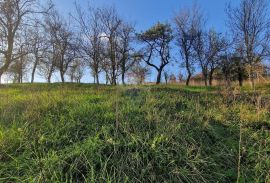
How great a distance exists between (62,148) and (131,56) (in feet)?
92.9

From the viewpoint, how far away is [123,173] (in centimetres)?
309

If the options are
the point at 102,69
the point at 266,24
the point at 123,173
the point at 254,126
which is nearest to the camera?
the point at 123,173

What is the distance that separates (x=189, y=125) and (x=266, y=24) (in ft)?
65.8

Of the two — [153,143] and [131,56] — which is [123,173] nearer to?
[153,143]

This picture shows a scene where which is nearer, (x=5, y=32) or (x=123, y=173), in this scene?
(x=123, y=173)

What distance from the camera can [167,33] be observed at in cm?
3206

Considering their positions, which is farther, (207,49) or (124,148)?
(207,49)

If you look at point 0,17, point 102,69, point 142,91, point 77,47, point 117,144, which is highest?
point 0,17

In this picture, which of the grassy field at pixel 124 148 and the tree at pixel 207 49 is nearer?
the grassy field at pixel 124 148

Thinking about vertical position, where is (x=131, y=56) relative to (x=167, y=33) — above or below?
below

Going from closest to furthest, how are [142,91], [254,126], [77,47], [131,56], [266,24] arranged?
[254,126] < [142,91] < [266,24] < [77,47] < [131,56]

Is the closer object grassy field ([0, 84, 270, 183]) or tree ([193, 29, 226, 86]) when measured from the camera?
grassy field ([0, 84, 270, 183])

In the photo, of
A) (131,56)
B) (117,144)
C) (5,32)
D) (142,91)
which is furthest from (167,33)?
(117,144)

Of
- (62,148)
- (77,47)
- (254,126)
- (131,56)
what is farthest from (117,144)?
(131,56)
